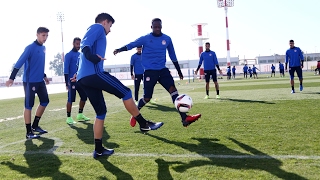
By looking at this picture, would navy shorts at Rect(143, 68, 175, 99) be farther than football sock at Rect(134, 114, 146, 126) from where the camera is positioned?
Yes

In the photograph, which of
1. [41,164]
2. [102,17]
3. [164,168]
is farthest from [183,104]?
[41,164]

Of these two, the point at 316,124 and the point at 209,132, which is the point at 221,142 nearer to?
the point at 209,132

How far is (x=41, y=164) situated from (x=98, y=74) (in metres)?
1.41

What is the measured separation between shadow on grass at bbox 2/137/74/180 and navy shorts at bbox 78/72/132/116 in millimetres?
918

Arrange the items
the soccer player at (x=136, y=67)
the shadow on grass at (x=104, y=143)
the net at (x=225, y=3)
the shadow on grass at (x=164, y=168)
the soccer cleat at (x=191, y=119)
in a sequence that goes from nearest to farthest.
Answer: the shadow on grass at (x=164, y=168) < the shadow on grass at (x=104, y=143) < the soccer cleat at (x=191, y=119) < the soccer player at (x=136, y=67) < the net at (x=225, y=3)

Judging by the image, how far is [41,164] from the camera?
420cm

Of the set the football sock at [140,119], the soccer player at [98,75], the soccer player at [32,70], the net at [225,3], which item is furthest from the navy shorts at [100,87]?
the net at [225,3]

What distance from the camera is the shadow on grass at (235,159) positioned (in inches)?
139

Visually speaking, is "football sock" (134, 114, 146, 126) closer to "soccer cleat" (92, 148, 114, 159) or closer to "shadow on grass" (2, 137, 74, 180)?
"soccer cleat" (92, 148, 114, 159)

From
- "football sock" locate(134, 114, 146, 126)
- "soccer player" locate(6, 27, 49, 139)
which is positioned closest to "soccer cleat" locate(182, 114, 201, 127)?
"football sock" locate(134, 114, 146, 126)

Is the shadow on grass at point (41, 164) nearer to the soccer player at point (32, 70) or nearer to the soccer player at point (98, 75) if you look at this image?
the soccer player at point (98, 75)

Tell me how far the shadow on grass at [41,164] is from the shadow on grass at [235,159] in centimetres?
144

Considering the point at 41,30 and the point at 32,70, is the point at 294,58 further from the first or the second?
the point at 32,70

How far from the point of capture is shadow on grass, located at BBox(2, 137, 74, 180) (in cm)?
374
